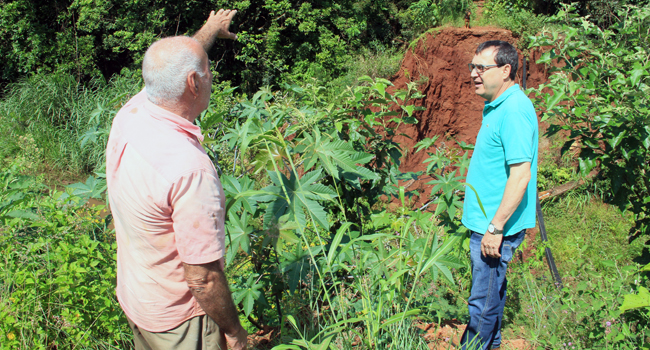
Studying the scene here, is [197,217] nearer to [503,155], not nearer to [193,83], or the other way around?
[193,83]

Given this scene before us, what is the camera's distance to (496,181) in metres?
2.20

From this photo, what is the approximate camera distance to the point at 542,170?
600 centimetres

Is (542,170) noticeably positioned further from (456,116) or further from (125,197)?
(125,197)

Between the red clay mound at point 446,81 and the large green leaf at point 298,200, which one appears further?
the red clay mound at point 446,81

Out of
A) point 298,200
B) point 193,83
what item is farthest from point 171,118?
point 298,200

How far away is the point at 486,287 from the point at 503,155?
2.45 ft

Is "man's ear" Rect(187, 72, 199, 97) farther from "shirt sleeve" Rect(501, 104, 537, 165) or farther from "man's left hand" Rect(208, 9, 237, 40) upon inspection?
"shirt sleeve" Rect(501, 104, 537, 165)

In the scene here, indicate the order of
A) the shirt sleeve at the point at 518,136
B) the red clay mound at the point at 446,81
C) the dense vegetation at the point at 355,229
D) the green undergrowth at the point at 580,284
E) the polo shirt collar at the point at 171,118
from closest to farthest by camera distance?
1. the polo shirt collar at the point at 171,118
2. the dense vegetation at the point at 355,229
3. the shirt sleeve at the point at 518,136
4. the green undergrowth at the point at 580,284
5. the red clay mound at the point at 446,81

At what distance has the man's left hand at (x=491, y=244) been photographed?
2.10m

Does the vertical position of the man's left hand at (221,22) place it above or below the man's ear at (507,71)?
above

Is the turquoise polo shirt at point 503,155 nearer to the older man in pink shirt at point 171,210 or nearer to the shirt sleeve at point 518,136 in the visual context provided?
the shirt sleeve at point 518,136

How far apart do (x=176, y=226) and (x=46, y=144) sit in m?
7.43

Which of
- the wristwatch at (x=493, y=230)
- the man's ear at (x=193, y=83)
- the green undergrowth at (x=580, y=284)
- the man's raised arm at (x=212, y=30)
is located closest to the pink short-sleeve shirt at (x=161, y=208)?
the man's ear at (x=193, y=83)

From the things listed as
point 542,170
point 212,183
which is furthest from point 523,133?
point 542,170
